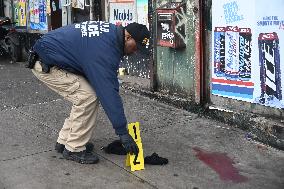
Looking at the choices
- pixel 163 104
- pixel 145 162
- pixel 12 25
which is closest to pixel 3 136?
pixel 145 162

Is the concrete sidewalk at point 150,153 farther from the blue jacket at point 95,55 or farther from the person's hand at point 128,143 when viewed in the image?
the blue jacket at point 95,55

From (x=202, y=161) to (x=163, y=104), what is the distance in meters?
2.15

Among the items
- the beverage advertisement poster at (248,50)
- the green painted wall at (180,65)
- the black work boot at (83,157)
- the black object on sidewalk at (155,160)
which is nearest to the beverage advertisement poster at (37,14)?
the green painted wall at (180,65)

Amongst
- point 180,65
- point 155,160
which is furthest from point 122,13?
point 155,160

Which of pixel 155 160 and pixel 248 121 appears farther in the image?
pixel 248 121

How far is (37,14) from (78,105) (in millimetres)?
6724

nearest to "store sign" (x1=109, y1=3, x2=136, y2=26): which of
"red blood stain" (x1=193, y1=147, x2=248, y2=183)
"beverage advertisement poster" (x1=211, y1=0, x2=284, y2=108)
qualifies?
"beverage advertisement poster" (x1=211, y1=0, x2=284, y2=108)

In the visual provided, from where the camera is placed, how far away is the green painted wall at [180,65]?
6.07 metres

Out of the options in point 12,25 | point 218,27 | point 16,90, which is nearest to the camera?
point 218,27

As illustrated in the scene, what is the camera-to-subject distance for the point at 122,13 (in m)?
7.80

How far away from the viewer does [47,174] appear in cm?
420

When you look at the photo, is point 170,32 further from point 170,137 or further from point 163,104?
point 170,137

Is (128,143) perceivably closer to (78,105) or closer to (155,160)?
(155,160)

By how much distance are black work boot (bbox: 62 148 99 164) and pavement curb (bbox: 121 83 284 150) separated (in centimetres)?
176
